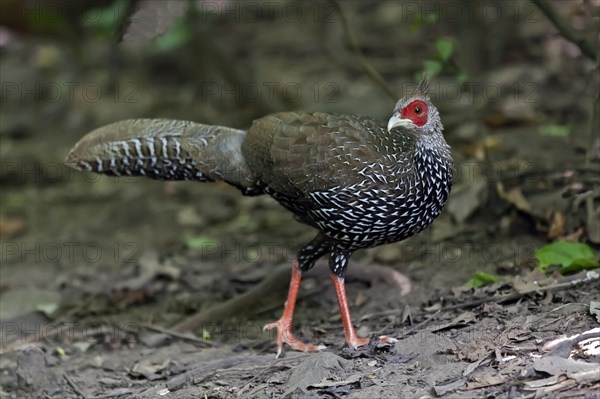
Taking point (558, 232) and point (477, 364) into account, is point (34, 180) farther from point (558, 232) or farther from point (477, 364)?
point (477, 364)

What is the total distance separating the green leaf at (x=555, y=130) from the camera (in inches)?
297

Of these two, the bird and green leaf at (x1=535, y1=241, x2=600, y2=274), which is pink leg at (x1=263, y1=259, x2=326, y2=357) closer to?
the bird

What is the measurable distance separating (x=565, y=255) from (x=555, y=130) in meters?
2.44

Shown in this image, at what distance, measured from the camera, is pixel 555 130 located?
25.0 ft

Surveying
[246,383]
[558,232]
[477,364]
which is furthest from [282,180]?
[558,232]

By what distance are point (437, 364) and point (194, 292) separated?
2.73 metres

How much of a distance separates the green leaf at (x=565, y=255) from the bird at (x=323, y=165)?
2.38ft

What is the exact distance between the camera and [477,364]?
438 centimetres

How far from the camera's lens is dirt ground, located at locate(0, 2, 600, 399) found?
4.70 m

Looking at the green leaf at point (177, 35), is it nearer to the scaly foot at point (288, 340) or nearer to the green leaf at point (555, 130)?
the green leaf at point (555, 130)

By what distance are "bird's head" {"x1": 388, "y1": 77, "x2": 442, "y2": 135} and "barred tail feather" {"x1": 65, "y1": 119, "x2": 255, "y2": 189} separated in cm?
98

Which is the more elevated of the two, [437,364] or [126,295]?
[437,364]

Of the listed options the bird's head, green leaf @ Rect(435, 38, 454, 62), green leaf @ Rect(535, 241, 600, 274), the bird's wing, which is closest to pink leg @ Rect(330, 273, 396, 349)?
the bird's wing

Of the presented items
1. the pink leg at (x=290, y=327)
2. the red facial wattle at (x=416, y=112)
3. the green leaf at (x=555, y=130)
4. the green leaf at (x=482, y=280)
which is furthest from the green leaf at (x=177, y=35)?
the green leaf at (x=482, y=280)
